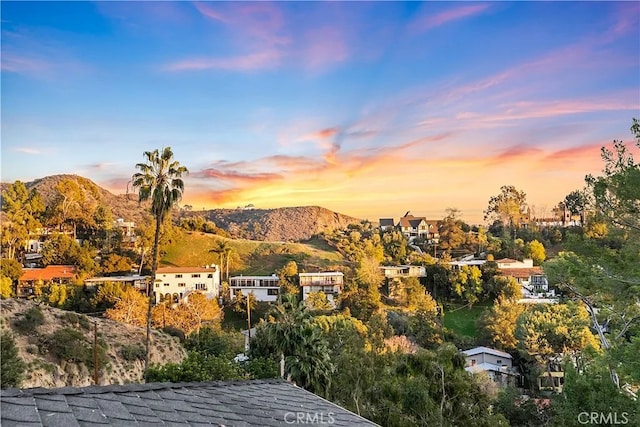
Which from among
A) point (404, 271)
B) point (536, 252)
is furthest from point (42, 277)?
point (536, 252)

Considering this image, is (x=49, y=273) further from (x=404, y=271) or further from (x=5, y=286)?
(x=404, y=271)

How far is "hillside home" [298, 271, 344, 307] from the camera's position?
157 ft

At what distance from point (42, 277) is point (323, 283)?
2841 cm

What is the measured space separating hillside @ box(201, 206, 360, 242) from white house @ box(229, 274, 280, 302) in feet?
137

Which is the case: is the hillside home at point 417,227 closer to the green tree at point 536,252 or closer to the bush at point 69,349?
the green tree at point 536,252

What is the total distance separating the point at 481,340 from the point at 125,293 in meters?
30.5

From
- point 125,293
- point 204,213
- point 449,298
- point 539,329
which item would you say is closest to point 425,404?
point 539,329

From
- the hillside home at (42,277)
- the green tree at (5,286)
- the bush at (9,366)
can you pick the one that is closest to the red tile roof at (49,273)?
the hillside home at (42,277)

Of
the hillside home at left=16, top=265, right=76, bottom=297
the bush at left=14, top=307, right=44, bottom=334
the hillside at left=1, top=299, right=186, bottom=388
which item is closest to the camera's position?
the hillside at left=1, top=299, right=186, bottom=388

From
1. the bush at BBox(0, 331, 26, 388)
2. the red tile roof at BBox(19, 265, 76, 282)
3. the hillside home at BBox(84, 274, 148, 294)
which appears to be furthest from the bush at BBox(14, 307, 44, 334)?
the red tile roof at BBox(19, 265, 76, 282)

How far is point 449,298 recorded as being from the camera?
49000 millimetres

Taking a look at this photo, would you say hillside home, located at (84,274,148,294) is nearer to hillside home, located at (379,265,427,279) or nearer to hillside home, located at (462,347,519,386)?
hillside home, located at (379,265,427,279)

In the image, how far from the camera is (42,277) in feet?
147

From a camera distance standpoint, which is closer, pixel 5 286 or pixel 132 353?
pixel 132 353
